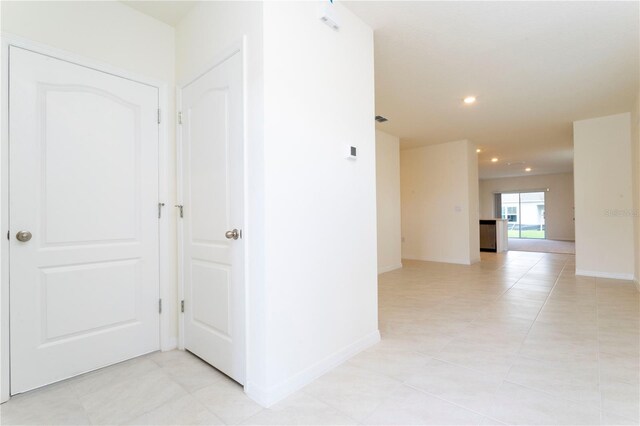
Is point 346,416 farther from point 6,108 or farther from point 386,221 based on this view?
point 386,221

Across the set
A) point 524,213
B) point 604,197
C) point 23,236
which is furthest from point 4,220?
point 524,213

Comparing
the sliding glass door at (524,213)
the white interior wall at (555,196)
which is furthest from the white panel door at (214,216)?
the sliding glass door at (524,213)

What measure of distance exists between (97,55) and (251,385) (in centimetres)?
246

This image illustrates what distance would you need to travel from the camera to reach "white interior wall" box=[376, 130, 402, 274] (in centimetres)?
575

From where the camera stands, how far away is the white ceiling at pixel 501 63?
2388 millimetres

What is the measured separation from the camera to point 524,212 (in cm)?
1309

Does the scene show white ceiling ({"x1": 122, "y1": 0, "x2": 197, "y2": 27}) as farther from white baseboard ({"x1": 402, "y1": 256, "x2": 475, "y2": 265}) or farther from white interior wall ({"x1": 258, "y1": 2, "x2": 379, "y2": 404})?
white baseboard ({"x1": 402, "y1": 256, "x2": 475, "y2": 265})

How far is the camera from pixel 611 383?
1856mm

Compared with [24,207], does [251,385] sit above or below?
below

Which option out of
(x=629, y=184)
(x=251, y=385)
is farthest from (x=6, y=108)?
(x=629, y=184)

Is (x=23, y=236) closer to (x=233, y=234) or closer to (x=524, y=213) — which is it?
(x=233, y=234)

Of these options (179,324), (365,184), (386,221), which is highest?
(365,184)

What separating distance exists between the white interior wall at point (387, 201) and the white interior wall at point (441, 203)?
1.08 meters

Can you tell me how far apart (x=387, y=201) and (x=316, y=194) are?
4.19m
